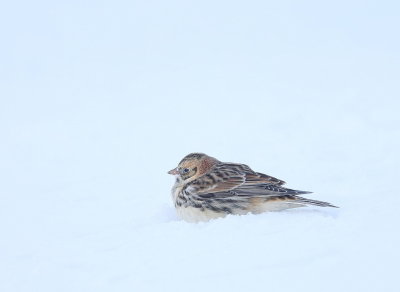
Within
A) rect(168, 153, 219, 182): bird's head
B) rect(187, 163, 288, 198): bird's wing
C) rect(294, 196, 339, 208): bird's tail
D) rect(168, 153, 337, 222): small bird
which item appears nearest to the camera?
rect(294, 196, 339, 208): bird's tail

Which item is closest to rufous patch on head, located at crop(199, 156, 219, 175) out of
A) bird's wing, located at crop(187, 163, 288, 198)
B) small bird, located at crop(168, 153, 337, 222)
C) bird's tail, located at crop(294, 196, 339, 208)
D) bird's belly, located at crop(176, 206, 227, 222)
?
small bird, located at crop(168, 153, 337, 222)

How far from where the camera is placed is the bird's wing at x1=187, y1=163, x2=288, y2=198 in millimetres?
9961

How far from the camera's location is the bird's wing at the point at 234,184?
996cm

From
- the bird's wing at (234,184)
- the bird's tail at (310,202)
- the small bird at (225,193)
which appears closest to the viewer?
the bird's tail at (310,202)

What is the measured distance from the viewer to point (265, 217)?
9.09 metres

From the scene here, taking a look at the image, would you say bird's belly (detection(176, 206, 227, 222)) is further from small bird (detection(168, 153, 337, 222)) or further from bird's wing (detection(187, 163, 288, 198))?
bird's wing (detection(187, 163, 288, 198))

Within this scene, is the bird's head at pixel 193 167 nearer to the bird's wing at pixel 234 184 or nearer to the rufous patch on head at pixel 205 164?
the rufous patch on head at pixel 205 164

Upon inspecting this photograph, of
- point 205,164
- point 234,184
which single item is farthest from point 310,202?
point 205,164

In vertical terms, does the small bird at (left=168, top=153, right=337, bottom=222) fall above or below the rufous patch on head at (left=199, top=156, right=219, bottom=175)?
below

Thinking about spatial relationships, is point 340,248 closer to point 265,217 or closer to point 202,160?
point 265,217

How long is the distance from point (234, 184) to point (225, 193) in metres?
0.19

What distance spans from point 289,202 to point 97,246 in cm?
242

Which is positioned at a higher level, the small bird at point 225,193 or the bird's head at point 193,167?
the bird's head at point 193,167

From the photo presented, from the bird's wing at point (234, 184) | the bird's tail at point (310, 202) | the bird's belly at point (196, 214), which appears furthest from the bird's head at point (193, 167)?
the bird's tail at point (310, 202)
